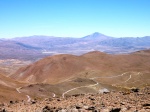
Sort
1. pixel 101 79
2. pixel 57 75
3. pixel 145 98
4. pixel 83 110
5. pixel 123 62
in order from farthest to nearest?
pixel 123 62 < pixel 57 75 < pixel 101 79 < pixel 145 98 < pixel 83 110

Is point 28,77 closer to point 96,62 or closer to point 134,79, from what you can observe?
point 96,62

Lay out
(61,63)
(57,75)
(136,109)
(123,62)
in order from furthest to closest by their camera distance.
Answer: (123,62), (61,63), (57,75), (136,109)

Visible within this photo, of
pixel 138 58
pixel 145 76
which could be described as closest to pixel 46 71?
pixel 145 76

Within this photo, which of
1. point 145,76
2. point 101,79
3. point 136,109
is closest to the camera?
point 136,109

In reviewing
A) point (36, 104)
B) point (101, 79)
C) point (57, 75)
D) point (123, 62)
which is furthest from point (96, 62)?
point (36, 104)

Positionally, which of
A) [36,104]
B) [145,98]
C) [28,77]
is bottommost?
[28,77]

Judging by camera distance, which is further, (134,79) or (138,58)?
(138,58)

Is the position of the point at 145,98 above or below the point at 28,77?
above

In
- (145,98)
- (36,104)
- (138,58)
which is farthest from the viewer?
(138,58)

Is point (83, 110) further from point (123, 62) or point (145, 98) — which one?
point (123, 62)
